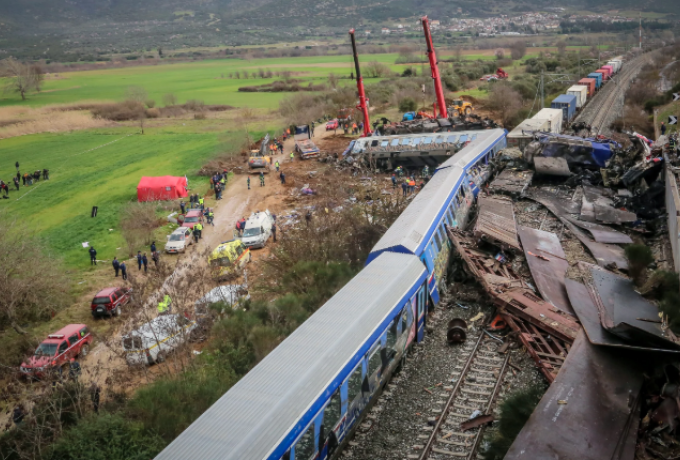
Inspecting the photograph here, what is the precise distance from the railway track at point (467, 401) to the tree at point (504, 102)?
138 ft

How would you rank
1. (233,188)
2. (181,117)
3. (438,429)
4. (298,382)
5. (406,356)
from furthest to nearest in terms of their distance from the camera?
1. (181,117)
2. (233,188)
3. (406,356)
4. (438,429)
5. (298,382)

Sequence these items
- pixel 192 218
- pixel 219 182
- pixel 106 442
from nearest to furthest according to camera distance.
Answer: pixel 106 442, pixel 192 218, pixel 219 182

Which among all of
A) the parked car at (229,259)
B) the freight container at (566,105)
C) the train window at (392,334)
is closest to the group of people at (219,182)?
the parked car at (229,259)

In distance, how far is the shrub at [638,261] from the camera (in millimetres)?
16875

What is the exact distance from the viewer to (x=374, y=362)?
12.0 metres

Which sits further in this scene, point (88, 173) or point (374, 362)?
point (88, 173)

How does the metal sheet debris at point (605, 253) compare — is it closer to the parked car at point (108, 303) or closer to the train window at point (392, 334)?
the train window at point (392, 334)

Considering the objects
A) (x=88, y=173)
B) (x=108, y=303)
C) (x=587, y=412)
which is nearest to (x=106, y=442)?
(x=587, y=412)

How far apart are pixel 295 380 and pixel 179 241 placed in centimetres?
2043

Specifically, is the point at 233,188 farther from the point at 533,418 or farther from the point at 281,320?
the point at 533,418

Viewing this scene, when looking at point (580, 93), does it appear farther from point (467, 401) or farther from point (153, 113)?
point (153, 113)

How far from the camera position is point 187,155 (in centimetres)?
5222

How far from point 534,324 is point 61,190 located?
39431mm

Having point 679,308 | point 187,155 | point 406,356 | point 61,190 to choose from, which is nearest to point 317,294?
point 406,356
